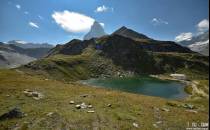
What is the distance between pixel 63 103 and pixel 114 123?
11.1 meters

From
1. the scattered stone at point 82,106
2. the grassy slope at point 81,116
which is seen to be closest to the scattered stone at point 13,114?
the grassy slope at point 81,116

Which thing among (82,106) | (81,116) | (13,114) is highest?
(82,106)

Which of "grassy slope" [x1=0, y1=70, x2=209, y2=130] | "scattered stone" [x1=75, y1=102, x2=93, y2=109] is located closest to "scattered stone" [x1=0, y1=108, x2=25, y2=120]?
"grassy slope" [x1=0, y1=70, x2=209, y2=130]

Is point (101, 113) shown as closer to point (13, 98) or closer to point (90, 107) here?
point (90, 107)

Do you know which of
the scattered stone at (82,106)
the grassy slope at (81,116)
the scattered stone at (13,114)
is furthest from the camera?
the scattered stone at (82,106)

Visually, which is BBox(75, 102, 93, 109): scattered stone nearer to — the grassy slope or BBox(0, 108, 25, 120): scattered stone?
the grassy slope

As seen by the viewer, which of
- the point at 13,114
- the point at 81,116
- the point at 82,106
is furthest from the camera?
the point at 82,106

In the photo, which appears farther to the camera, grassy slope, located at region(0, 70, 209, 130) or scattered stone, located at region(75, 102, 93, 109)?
scattered stone, located at region(75, 102, 93, 109)

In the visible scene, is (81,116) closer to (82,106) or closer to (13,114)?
(82,106)

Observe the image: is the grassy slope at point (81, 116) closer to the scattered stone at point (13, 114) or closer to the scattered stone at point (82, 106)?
the scattered stone at point (82, 106)

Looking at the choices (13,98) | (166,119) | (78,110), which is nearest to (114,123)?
(78,110)

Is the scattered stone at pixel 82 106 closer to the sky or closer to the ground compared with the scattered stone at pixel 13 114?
closer to the sky

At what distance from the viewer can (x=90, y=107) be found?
3278 cm

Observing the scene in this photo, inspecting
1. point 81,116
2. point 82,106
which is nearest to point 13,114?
point 81,116
